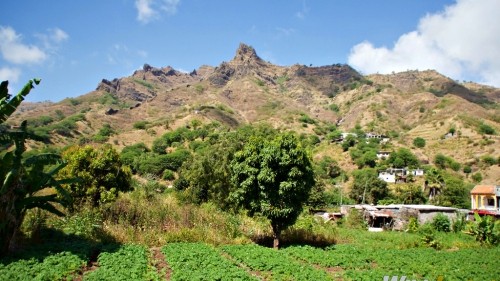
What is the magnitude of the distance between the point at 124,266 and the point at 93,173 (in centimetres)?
1425

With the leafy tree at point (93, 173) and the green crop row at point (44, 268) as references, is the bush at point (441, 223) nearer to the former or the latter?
the leafy tree at point (93, 173)

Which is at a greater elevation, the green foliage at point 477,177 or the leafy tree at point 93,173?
the green foliage at point 477,177

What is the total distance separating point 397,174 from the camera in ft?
276

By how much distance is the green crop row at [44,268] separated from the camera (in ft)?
37.4

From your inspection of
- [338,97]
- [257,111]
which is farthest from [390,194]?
[338,97]

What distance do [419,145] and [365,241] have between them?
3407 inches

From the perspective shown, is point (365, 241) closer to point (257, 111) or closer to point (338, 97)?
point (257, 111)

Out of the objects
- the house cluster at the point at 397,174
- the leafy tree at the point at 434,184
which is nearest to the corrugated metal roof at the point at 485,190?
the leafy tree at the point at 434,184

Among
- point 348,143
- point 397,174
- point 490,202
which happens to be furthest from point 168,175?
point 490,202

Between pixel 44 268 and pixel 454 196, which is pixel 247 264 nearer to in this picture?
pixel 44 268

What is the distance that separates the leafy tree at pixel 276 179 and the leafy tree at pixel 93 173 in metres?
10.5

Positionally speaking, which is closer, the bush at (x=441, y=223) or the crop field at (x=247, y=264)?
the crop field at (x=247, y=264)

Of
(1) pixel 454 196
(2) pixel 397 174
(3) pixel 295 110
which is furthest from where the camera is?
(3) pixel 295 110

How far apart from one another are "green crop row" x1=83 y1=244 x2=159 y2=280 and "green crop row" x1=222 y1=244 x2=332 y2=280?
378 centimetres
